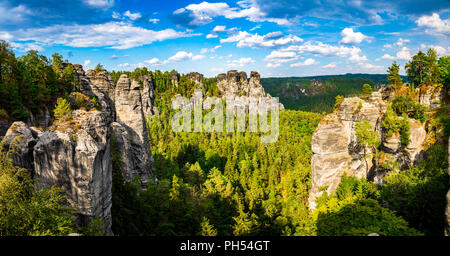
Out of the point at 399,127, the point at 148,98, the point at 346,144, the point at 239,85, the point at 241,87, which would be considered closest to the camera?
the point at 399,127

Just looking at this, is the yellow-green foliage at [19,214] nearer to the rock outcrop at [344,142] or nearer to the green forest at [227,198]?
the green forest at [227,198]

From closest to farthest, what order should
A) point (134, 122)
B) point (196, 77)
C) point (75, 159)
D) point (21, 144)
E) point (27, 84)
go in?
point (21, 144) → point (75, 159) → point (27, 84) → point (134, 122) → point (196, 77)

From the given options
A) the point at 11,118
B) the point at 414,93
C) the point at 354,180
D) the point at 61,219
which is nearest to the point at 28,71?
the point at 11,118

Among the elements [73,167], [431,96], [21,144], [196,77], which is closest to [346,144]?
[431,96]

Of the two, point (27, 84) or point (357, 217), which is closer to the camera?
point (357, 217)

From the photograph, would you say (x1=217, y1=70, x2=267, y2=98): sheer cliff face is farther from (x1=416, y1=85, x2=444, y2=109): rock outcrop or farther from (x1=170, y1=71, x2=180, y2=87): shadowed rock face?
(x1=416, y1=85, x2=444, y2=109): rock outcrop

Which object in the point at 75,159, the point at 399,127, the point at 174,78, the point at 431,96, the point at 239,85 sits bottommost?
the point at 75,159

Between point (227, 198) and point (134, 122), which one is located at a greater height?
point (134, 122)

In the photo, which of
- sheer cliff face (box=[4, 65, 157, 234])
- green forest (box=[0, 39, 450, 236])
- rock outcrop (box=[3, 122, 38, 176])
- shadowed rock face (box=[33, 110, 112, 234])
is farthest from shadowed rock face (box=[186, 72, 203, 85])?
rock outcrop (box=[3, 122, 38, 176])

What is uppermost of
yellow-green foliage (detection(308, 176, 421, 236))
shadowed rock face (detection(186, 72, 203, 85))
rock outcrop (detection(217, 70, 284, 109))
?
shadowed rock face (detection(186, 72, 203, 85))

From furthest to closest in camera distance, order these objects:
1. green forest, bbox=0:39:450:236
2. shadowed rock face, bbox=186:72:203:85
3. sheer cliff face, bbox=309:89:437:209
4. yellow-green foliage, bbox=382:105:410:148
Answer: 1. shadowed rock face, bbox=186:72:203:85
2. sheer cliff face, bbox=309:89:437:209
3. yellow-green foliage, bbox=382:105:410:148
4. green forest, bbox=0:39:450:236

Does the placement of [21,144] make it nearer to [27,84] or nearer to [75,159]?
[75,159]

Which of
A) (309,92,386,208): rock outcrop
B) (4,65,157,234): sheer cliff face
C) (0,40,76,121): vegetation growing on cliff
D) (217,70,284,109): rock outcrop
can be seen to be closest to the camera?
(4,65,157,234): sheer cliff face
